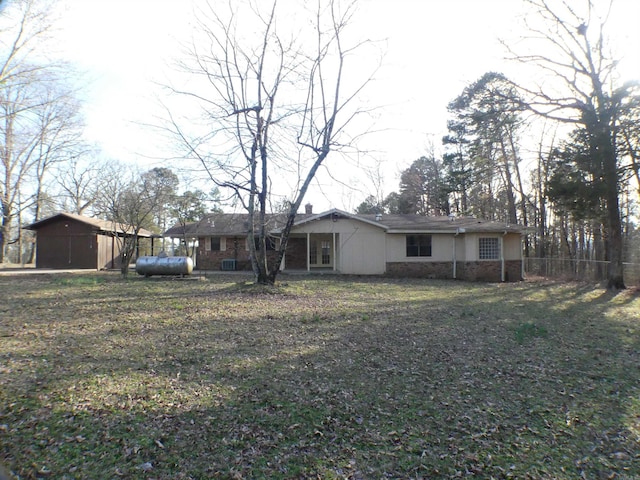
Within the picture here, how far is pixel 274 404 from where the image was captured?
3.78 meters

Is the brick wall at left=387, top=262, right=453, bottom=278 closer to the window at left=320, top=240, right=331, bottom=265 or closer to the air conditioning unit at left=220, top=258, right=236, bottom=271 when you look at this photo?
the window at left=320, top=240, right=331, bottom=265

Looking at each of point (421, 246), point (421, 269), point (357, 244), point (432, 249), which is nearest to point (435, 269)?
point (421, 269)

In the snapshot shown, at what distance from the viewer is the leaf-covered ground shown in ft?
9.27

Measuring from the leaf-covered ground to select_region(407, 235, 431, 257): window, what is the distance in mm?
11456

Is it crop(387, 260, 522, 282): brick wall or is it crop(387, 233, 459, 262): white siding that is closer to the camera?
crop(387, 260, 522, 282): brick wall

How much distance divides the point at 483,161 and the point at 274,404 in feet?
61.8

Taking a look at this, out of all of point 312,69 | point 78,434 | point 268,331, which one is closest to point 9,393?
point 78,434

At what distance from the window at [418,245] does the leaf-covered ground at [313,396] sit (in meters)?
11.5

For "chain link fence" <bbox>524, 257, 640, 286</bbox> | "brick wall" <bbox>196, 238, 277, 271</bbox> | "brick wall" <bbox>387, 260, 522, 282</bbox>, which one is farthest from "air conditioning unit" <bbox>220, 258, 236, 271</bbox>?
"chain link fence" <bbox>524, 257, 640, 286</bbox>

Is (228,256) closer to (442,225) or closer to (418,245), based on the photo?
(418,245)

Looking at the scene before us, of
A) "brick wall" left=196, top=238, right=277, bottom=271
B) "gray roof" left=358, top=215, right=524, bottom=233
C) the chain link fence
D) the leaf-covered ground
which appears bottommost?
the leaf-covered ground

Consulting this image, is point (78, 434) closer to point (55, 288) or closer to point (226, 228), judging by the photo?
point (55, 288)

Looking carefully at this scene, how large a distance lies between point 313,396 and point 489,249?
1773cm

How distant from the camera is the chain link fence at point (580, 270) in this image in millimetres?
16719
